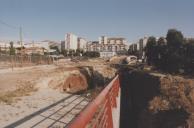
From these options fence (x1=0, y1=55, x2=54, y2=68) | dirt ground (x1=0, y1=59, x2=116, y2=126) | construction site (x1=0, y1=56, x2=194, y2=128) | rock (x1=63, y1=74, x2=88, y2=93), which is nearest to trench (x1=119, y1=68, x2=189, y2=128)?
construction site (x1=0, y1=56, x2=194, y2=128)

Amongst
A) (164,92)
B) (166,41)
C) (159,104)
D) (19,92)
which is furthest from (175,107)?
(166,41)

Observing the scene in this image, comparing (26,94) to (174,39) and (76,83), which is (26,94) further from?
(174,39)

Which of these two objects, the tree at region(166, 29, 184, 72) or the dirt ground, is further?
the tree at region(166, 29, 184, 72)

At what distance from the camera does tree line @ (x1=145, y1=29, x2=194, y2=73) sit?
1715 inches

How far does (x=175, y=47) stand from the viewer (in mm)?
46438

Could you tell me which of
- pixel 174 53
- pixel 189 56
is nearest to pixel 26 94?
pixel 189 56

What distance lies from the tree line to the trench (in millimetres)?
6252

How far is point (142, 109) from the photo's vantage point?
2711cm

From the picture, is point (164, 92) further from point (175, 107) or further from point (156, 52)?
point (156, 52)

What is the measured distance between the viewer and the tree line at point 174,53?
4356 centimetres

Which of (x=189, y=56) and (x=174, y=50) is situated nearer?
(x=189, y=56)

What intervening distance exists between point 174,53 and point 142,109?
20.3m

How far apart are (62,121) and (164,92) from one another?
49.1ft

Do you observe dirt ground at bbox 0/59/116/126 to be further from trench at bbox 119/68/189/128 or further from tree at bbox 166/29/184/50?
tree at bbox 166/29/184/50
